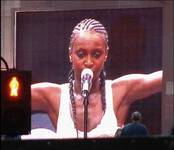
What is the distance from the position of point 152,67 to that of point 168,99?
2.77ft

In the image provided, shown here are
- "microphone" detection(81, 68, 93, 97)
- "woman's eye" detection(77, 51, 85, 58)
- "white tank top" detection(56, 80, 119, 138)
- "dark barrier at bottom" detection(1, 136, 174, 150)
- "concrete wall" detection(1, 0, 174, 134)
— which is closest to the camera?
"dark barrier at bottom" detection(1, 136, 174, 150)

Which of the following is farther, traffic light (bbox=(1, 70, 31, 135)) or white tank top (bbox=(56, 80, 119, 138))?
white tank top (bbox=(56, 80, 119, 138))

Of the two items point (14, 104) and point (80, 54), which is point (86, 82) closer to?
point (80, 54)

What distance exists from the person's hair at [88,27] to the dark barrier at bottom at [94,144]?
41.3ft

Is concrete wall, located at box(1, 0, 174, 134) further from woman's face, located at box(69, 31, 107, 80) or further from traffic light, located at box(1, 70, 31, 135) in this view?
traffic light, located at box(1, 70, 31, 135)

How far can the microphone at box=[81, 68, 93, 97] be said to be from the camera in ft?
51.7

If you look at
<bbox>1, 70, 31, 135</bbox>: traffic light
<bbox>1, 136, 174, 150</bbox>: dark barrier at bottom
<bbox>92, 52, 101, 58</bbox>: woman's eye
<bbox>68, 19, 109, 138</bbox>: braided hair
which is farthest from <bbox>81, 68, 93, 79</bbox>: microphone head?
<bbox>1, 136, 174, 150</bbox>: dark barrier at bottom

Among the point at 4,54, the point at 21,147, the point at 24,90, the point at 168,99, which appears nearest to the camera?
the point at 21,147

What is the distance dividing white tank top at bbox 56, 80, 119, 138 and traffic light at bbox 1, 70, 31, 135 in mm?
9377

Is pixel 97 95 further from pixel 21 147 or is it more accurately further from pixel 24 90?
pixel 21 147

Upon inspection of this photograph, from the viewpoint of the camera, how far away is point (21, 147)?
11.0 ft

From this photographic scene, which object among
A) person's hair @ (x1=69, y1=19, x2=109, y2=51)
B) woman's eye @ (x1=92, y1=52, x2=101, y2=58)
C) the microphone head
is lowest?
the microphone head

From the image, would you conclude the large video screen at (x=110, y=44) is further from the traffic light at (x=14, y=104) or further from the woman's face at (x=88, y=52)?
the traffic light at (x=14, y=104)

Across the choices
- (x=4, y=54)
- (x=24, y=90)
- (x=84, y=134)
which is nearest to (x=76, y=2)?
(x=4, y=54)
